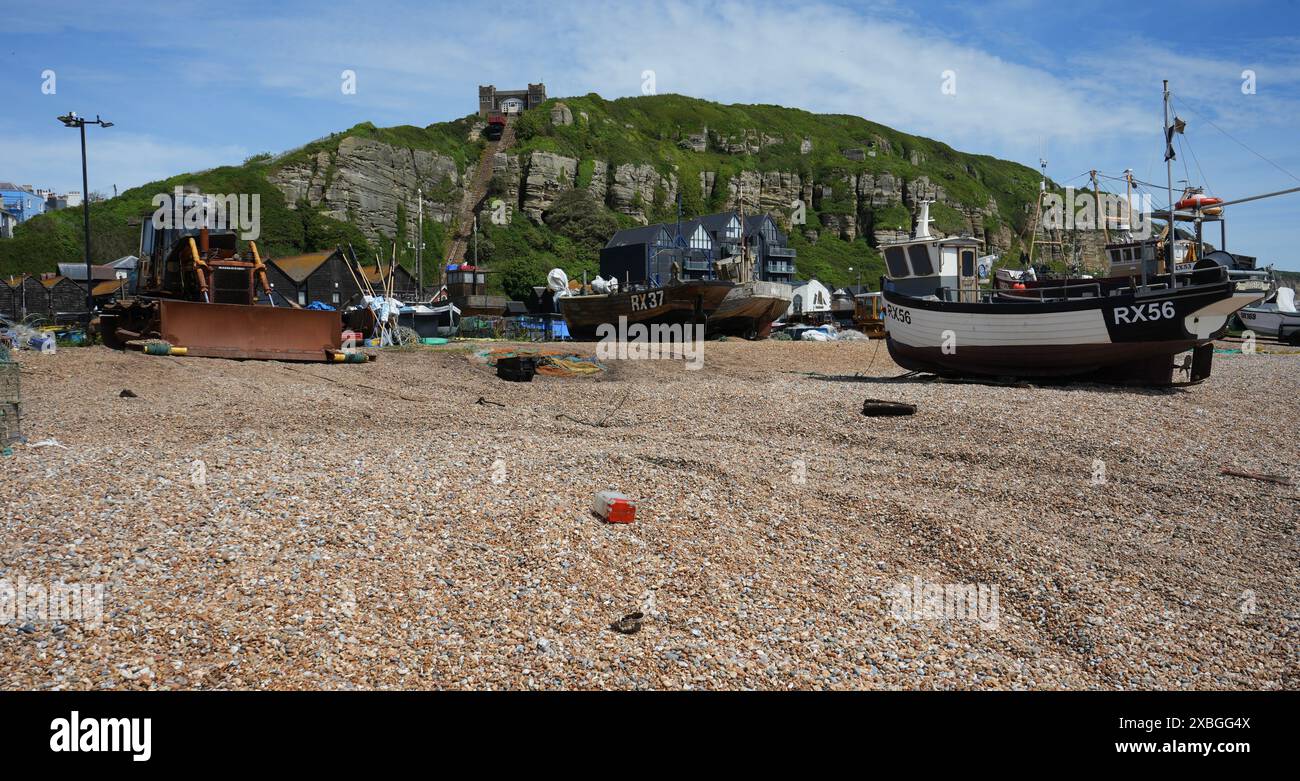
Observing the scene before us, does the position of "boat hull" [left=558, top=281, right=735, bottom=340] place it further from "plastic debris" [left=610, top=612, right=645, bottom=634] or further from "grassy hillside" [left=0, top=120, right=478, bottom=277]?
"grassy hillside" [left=0, top=120, right=478, bottom=277]

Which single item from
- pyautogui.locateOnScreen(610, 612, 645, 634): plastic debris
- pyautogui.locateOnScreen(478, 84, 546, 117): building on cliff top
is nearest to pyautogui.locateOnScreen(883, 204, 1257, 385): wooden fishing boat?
pyautogui.locateOnScreen(610, 612, 645, 634): plastic debris

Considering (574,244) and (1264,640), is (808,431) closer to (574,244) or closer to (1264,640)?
(1264,640)

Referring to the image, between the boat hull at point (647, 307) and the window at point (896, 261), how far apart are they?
32.0ft

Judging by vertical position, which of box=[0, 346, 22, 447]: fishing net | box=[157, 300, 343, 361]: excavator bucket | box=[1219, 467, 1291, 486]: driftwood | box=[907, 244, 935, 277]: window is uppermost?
box=[907, 244, 935, 277]: window

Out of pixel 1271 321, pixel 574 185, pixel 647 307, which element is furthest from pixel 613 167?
pixel 1271 321

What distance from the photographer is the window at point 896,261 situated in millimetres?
22656

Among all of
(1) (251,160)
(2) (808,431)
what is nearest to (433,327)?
(2) (808,431)

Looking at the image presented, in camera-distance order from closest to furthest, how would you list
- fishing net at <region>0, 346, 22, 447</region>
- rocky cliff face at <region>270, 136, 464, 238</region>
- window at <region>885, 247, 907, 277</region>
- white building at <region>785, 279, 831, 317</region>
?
1. fishing net at <region>0, 346, 22, 447</region>
2. window at <region>885, 247, 907, 277</region>
3. white building at <region>785, 279, 831, 317</region>
4. rocky cliff face at <region>270, 136, 464, 238</region>

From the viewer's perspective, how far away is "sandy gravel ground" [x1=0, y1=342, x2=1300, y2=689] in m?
4.73

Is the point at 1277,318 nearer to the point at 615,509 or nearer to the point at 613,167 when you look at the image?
the point at 615,509

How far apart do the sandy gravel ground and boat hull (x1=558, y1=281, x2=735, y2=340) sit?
20.1m

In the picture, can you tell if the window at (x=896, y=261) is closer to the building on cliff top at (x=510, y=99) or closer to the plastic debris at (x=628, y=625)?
the plastic debris at (x=628, y=625)

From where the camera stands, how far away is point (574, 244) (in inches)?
3585
